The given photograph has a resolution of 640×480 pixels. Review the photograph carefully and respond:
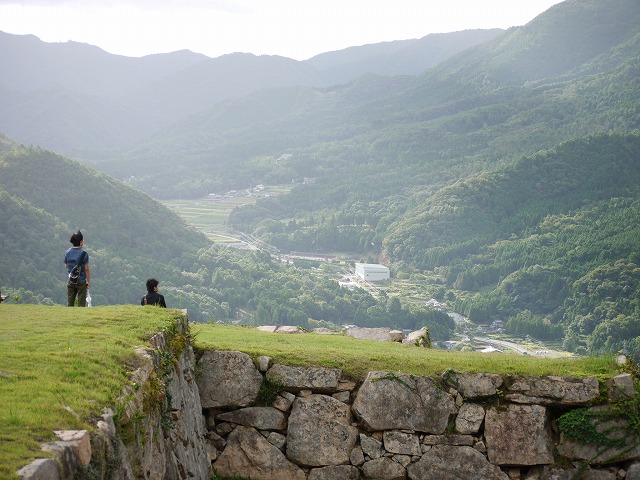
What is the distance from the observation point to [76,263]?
48.1 feet

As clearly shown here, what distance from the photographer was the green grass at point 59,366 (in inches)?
274

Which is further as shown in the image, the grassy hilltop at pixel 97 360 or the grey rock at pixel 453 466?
the grey rock at pixel 453 466

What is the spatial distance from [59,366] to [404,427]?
6.11 m

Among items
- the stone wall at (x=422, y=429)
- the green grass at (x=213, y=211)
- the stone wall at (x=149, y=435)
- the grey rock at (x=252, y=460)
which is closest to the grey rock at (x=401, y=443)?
the stone wall at (x=422, y=429)

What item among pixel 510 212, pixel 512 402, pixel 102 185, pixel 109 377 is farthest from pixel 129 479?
pixel 510 212

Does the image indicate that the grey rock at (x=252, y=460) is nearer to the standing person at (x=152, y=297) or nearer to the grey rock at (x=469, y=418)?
the grey rock at (x=469, y=418)

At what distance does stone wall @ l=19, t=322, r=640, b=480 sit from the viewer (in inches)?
487

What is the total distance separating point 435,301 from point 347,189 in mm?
87066

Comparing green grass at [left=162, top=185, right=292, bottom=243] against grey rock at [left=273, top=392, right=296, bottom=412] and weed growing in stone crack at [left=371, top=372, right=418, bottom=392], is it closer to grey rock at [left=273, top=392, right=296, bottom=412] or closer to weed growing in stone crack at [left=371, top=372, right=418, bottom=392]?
grey rock at [left=273, top=392, right=296, bottom=412]

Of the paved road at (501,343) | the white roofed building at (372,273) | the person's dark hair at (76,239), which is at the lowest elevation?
the paved road at (501,343)

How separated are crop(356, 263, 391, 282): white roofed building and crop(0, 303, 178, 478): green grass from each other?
8802 cm

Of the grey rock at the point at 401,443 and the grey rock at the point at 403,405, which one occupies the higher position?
the grey rock at the point at 403,405

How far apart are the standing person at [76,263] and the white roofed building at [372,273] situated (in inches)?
3354

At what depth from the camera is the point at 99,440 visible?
723 centimetres
